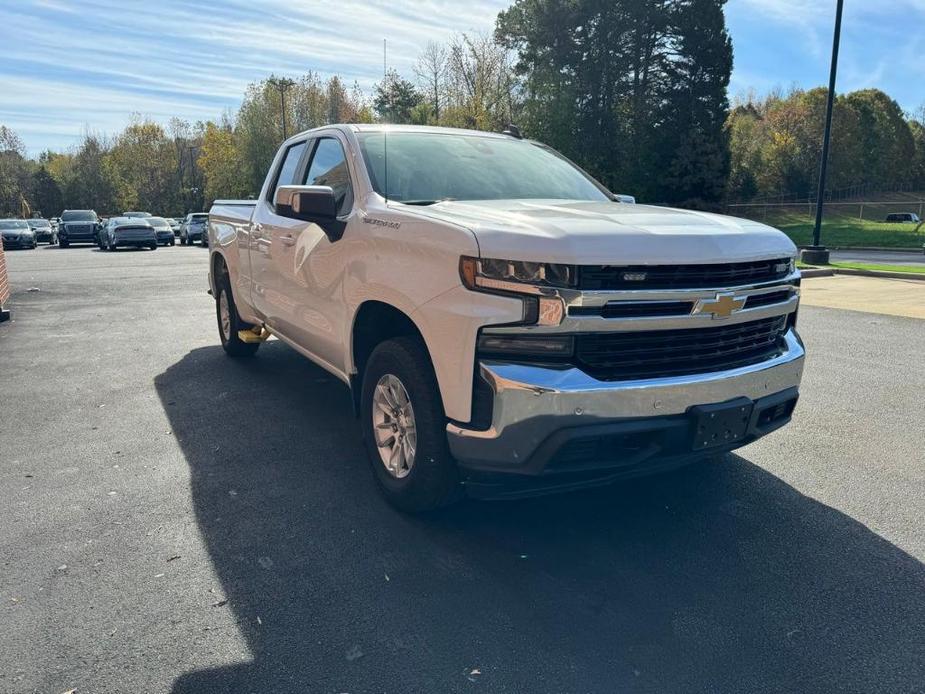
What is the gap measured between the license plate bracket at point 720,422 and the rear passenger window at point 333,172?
2217mm

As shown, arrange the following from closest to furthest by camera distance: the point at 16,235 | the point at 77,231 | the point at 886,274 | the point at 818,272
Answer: the point at 886,274, the point at 818,272, the point at 16,235, the point at 77,231

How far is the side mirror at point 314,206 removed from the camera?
3879 millimetres

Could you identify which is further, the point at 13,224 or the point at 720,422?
the point at 13,224

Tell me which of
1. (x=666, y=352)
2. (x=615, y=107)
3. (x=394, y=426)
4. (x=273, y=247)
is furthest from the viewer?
(x=615, y=107)

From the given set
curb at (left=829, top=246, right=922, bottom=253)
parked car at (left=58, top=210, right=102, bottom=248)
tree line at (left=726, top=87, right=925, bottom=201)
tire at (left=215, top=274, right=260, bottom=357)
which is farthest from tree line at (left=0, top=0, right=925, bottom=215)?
tire at (left=215, top=274, right=260, bottom=357)

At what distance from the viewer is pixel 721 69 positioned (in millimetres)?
43469

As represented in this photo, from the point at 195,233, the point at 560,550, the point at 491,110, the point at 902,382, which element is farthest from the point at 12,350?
the point at 491,110

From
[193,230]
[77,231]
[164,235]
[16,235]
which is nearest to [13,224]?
[16,235]

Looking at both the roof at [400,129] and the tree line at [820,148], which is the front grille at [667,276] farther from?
the tree line at [820,148]

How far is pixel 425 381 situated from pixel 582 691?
145cm

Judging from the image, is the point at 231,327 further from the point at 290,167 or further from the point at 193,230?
the point at 193,230

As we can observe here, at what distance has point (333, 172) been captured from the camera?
15.1ft

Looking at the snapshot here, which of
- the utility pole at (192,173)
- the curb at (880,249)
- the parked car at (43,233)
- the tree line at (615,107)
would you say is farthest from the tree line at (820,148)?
the utility pole at (192,173)

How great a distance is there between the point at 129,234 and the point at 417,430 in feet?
99.8
